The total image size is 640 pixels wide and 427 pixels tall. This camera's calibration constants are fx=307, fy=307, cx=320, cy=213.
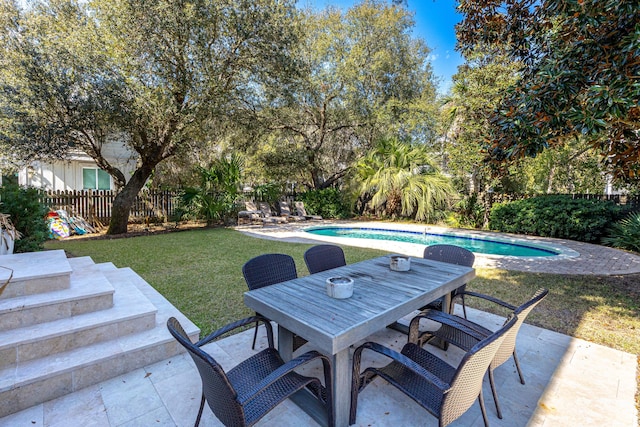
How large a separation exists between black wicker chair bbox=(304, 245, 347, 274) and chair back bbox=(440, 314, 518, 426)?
1.75 m

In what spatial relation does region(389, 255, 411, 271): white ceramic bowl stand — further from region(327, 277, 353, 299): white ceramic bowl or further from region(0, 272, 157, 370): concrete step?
region(0, 272, 157, 370): concrete step

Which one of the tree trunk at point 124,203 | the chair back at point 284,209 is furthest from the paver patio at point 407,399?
the chair back at point 284,209

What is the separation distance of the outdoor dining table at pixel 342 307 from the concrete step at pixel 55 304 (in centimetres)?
168

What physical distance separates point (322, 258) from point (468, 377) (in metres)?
1.91

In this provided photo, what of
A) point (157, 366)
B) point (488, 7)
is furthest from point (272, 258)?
point (488, 7)

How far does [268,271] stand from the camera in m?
2.90

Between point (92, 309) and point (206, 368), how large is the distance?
2113 millimetres

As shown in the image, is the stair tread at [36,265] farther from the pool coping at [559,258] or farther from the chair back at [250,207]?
the chair back at [250,207]

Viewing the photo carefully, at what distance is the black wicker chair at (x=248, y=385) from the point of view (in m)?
1.45

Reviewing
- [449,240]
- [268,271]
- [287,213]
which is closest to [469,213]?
[449,240]

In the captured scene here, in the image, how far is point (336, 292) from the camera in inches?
85.6

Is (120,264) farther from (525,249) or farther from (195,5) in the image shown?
(525,249)

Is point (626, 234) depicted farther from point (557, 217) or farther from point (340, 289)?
point (340, 289)

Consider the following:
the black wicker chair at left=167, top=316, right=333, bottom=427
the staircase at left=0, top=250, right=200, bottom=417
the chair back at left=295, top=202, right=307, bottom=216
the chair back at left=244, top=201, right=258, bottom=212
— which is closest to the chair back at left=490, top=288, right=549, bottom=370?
the black wicker chair at left=167, top=316, right=333, bottom=427
